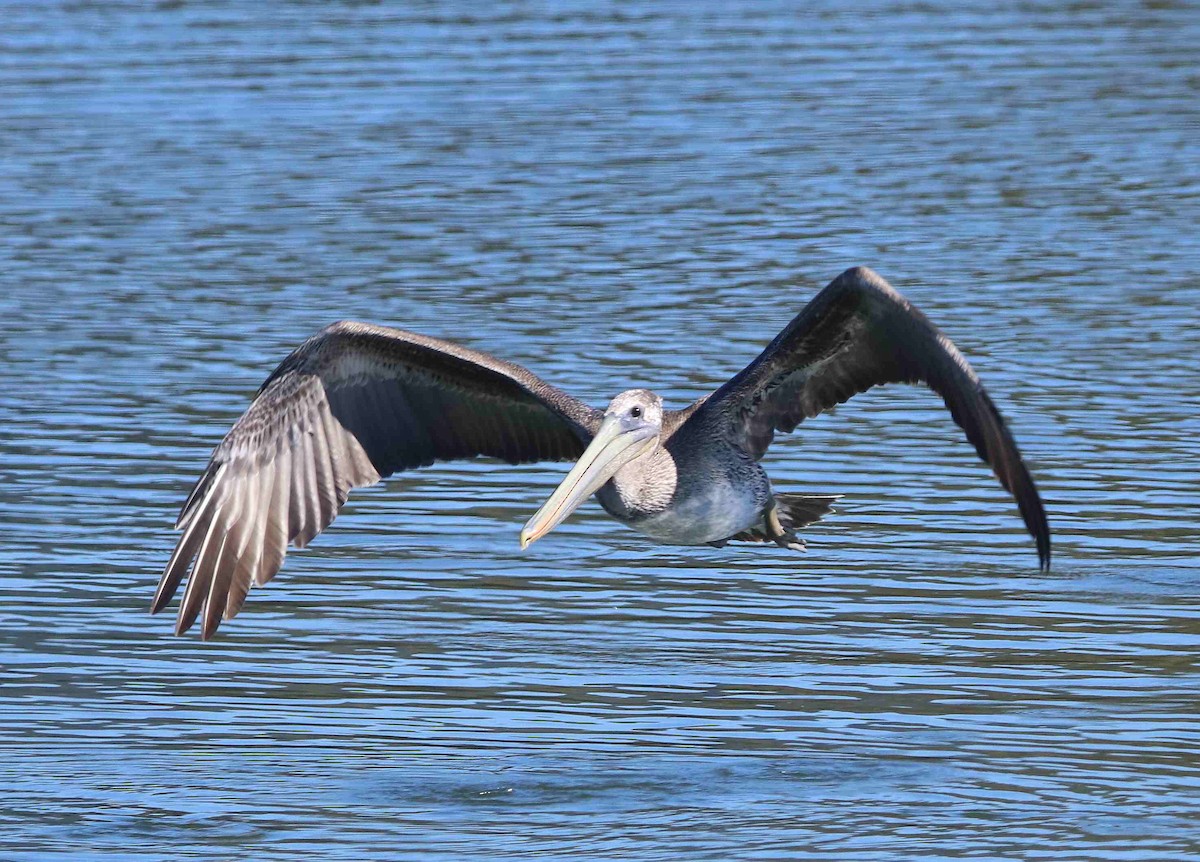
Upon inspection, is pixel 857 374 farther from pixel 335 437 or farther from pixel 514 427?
pixel 335 437

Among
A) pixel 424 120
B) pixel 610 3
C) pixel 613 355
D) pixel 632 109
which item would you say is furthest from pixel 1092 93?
pixel 613 355

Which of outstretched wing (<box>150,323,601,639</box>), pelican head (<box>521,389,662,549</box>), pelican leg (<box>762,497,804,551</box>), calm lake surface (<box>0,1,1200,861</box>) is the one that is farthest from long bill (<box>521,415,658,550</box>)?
calm lake surface (<box>0,1,1200,861</box>)

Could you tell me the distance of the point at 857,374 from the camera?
347 inches

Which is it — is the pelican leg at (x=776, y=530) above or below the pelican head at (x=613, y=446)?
below

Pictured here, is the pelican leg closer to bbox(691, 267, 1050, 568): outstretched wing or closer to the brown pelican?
the brown pelican

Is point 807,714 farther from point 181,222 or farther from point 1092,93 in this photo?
point 1092,93

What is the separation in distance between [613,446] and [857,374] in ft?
3.10

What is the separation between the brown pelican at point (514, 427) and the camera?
851 centimetres

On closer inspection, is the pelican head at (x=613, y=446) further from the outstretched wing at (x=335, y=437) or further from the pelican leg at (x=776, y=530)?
the pelican leg at (x=776, y=530)

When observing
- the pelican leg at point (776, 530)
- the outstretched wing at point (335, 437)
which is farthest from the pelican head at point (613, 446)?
the pelican leg at point (776, 530)

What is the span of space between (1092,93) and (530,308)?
9.02m

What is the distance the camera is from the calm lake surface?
27.1 ft

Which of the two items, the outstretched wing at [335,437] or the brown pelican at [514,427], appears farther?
the outstretched wing at [335,437]

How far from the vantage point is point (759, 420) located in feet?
29.8
